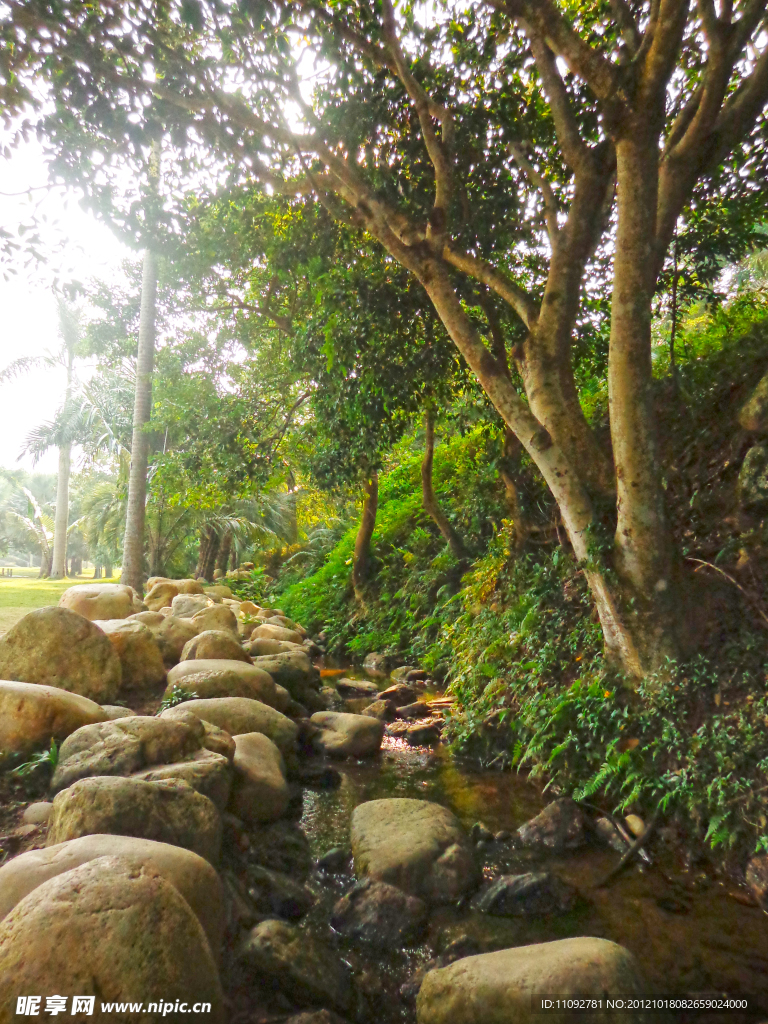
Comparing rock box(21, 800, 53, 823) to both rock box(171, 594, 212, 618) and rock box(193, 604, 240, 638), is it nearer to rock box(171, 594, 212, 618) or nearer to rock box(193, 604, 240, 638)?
rock box(193, 604, 240, 638)

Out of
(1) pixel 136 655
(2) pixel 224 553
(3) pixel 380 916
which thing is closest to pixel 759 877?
(3) pixel 380 916

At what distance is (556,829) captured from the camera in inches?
186

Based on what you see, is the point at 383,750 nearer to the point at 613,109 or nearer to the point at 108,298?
the point at 613,109

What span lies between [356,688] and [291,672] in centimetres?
190

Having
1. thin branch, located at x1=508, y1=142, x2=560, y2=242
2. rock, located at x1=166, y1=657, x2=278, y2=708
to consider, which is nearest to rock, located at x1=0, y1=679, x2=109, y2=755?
rock, located at x1=166, y1=657, x2=278, y2=708

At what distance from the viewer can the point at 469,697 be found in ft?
23.8

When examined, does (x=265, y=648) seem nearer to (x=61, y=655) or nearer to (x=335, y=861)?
(x=61, y=655)

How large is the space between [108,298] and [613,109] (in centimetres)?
1637

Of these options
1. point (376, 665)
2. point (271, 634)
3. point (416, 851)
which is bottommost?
point (376, 665)

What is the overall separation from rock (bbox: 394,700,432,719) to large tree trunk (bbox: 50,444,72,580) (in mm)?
25150

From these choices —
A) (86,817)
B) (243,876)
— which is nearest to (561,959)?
(243,876)

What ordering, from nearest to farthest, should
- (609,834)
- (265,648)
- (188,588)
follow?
Answer: (609,834), (265,648), (188,588)

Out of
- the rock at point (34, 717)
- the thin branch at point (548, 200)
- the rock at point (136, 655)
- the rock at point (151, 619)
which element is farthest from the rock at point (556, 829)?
the rock at point (151, 619)

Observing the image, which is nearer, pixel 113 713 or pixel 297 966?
pixel 297 966
